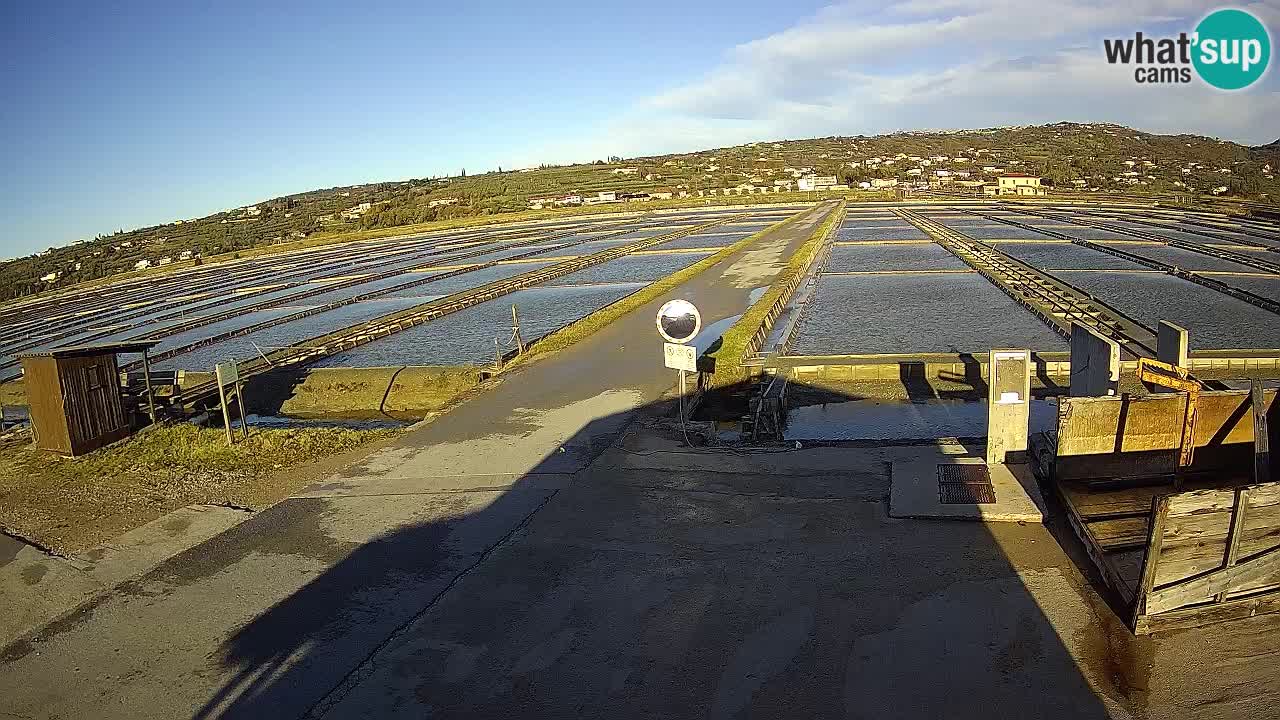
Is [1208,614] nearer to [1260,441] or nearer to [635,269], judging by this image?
[1260,441]

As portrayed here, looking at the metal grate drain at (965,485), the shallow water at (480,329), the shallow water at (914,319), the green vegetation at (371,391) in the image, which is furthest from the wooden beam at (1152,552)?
the shallow water at (480,329)

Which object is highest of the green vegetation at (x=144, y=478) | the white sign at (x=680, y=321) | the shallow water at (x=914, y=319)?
the white sign at (x=680, y=321)

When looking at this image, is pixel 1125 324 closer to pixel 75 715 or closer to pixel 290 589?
pixel 290 589

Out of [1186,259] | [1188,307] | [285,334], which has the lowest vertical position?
[1188,307]

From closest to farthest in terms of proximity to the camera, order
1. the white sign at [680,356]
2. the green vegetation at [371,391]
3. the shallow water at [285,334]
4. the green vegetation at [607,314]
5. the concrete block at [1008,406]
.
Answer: the concrete block at [1008,406], the white sign at [680,356], the green vegetation at [371,391], the green vegetation at [607,314], the shallow water at [285,334]

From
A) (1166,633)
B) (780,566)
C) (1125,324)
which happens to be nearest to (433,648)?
(780,566)

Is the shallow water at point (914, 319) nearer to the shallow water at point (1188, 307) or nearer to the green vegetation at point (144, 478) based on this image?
the shallow water at point (1188, 307)

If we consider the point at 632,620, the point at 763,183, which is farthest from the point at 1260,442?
the point at 763,183

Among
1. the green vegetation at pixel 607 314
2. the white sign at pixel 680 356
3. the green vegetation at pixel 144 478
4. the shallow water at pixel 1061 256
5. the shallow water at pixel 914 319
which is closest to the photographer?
the green vegetation at pixel 144 478
